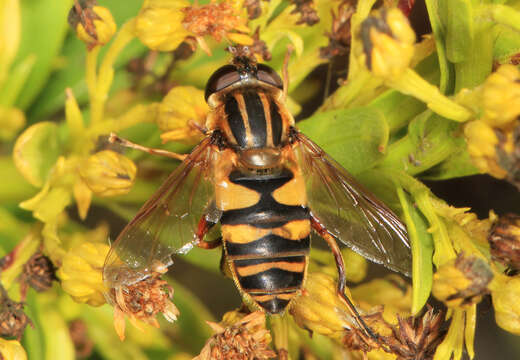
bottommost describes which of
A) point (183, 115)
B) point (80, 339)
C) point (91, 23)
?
point (80, 339)

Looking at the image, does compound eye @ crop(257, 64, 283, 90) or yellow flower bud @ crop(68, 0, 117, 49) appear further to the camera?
yellow flower bud @ crop(68, 0, 117, 49)

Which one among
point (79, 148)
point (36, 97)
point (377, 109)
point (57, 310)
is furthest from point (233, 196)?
point (36, 97)

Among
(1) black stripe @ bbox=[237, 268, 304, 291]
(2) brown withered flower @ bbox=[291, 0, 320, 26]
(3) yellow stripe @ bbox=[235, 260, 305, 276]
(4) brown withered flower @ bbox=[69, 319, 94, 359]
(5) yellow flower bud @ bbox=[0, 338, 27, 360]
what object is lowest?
(4) brown withered flower @ bbox=[69, 319, 94, 359]

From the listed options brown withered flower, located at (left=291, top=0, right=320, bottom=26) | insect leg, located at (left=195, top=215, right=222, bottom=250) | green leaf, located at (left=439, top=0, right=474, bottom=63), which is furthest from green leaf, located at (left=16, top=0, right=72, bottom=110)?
green leaf, located at (left=439, top=0, right=474, bottom=63)

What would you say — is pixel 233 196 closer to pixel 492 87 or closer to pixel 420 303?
pixel 420 303

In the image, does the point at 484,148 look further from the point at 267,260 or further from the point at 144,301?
the point at 144,301

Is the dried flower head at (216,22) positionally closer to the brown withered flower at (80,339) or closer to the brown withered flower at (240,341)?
the brown withered flower at (240,341)

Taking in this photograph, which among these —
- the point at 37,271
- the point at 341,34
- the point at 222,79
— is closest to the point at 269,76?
the point at 222,79

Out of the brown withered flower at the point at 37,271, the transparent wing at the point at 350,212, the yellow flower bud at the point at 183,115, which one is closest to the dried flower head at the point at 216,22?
the yellow flower bud at the point at 183,115

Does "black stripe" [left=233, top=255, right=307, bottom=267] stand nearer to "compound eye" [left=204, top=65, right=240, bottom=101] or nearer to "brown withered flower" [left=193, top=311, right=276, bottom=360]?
"brown withered flower" [left=193, top=311, right=276, bottom=360]
